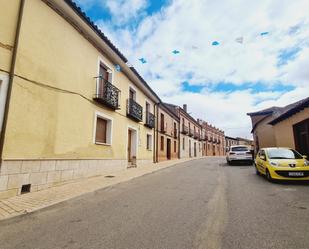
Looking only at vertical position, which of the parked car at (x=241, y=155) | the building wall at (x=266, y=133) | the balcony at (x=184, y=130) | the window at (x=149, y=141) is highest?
the balcony at (x=184, y=130)

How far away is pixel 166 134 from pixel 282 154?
13.6 meters

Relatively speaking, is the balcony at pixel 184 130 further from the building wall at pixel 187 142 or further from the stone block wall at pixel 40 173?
the stone block wall at pixel 40 173

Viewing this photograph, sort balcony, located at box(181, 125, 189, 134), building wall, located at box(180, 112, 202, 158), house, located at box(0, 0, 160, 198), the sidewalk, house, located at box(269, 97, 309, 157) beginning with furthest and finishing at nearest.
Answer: balcony, located at box(181, 125, 189, 134), building wall, located at box(180, 112, 202, 158), house, located at box(269, 97, 309, 157), house, located at box(0, 0, 160, 198), the sidewalk

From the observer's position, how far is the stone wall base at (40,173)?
16.7 feet

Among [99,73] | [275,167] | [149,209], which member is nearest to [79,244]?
[149,209]

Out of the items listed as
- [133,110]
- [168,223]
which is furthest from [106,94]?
[168,223]

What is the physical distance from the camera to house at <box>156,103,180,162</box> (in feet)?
61.8

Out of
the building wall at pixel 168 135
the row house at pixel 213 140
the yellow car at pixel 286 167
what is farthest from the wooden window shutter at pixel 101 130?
the row house at pixel 213 140

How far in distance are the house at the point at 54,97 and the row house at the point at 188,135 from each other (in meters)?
17.2

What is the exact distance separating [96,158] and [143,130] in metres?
6.54

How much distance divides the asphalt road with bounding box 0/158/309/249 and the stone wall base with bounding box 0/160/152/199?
1.58 m

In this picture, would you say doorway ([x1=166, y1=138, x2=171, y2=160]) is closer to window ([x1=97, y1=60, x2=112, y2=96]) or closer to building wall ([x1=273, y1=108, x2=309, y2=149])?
building wall ([x1=273, y1=108, x2=309, y2=149])

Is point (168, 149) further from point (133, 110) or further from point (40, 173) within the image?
point (40, 173)

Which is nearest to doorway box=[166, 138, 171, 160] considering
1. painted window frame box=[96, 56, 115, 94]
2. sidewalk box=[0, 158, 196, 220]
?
painted window frame box=[96, 56, 115, 94]
